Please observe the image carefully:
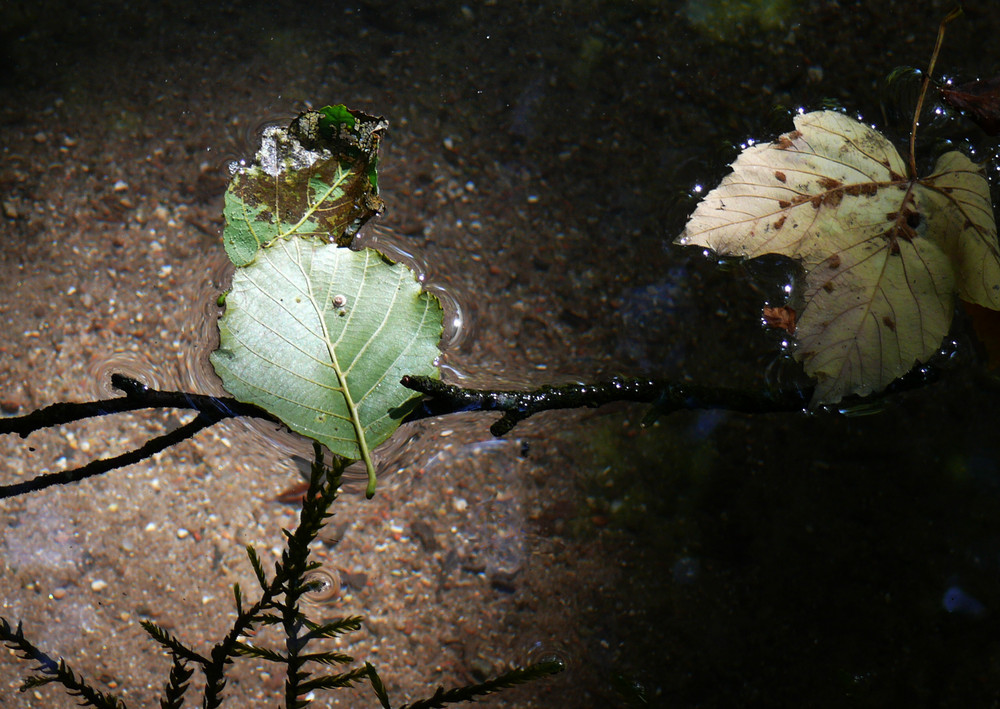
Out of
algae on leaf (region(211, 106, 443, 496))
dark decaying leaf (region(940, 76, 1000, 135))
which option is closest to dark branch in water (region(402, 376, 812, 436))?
algae on leaf (region(211, 106, 443, 496))

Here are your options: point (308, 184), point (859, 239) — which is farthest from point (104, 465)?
point (859, 239)

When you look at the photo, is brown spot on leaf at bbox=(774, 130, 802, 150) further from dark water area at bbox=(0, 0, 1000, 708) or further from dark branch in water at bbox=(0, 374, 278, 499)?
dark branch in water at bbox=(0, 374, 278, 499)

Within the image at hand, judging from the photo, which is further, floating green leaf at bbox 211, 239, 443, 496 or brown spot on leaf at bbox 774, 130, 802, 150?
brown spot on leaf at bbox 774, 130, 802, 150

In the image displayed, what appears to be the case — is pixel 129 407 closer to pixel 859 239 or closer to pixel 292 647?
pixel 292 647

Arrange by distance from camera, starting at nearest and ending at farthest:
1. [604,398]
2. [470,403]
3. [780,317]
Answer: [470,403]
[604,398]
[780,317]

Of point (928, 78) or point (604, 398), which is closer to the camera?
point (604, 398)

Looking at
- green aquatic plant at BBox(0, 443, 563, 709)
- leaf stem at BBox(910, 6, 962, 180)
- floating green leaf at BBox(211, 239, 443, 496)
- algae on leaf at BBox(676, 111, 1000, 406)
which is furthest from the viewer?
leaf stem at BBox(910, 6, 962, 180)
